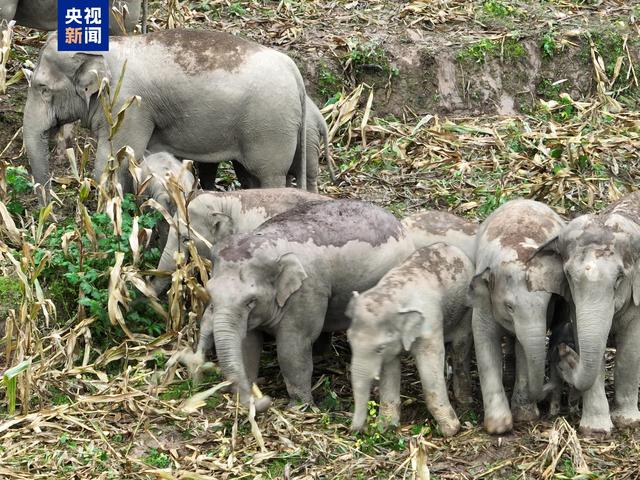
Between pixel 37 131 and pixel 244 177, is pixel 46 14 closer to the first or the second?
pixel 37 131

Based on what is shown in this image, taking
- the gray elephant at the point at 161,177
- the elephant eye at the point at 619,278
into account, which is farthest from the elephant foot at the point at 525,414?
the gray elephant at the point at 161,177

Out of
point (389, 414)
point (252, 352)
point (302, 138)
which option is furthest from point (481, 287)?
point (302, 138)

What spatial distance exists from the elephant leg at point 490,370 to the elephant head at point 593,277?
1.16 ft

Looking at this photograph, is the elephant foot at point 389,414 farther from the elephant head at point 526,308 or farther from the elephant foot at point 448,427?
the elephant head at point 526,308

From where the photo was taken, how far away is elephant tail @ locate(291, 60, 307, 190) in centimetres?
905

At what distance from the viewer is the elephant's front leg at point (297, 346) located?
731cm

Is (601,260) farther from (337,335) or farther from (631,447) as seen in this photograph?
(337,335)

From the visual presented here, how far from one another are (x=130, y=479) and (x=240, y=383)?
731mm

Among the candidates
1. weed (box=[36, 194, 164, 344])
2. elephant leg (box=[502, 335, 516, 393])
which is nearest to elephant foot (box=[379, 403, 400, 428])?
elephant leg (box=[502, 335, 516, 393])

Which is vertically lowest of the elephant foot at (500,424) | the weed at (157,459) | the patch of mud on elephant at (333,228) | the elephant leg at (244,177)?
the weed at (157,459)

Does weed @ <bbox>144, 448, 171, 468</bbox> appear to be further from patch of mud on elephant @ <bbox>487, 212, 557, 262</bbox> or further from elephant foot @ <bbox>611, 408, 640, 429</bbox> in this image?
elephant foot @ <bbox>611, 408, 640, 429</bbox>

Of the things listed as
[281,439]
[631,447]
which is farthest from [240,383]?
[631,447]

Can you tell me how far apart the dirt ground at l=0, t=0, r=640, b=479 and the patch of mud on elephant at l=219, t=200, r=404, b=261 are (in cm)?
75

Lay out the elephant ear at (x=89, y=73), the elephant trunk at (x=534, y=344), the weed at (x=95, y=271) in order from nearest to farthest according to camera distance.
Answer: the elephant trunk at (x=534, y=344) → the weed at (x=95, y=271) → the elephant ear at (x=89, y=73)
